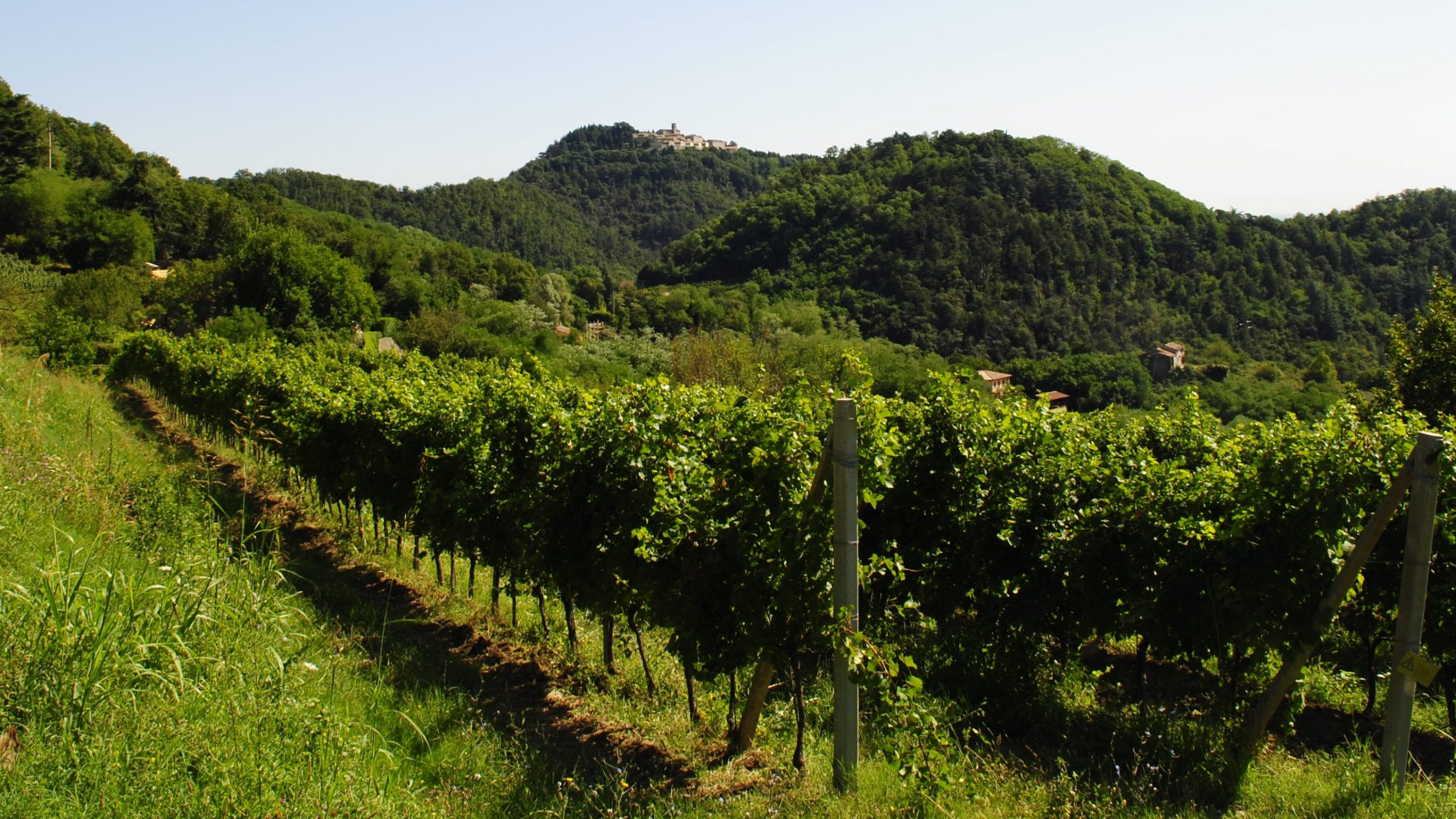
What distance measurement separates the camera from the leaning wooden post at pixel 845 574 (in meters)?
3.48

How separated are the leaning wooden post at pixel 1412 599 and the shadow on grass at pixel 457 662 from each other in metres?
3.28

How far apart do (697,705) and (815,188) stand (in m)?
84.3

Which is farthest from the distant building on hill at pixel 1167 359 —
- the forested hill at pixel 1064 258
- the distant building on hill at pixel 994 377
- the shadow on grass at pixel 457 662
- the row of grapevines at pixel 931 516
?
the shadow on grass at pixel 457 662

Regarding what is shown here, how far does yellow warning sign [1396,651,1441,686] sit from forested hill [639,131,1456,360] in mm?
60050

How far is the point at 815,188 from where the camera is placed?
85.8 metres

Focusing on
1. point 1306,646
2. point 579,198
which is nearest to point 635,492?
point 1306,646

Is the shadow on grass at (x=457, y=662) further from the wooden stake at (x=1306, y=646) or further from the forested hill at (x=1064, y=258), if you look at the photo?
the forested hill at (x=1064, y=258)

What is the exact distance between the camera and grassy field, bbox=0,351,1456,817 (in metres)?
2.91

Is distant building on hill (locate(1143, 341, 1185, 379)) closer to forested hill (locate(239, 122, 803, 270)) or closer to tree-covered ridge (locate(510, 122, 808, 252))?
forested hill (locate(239, 122, 803, 270))

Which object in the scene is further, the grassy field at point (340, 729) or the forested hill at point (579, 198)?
the forested hill at point (579, 198)

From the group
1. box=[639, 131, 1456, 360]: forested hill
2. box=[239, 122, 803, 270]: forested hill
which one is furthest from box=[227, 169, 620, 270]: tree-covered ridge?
box=[639, 131, 1456, 360]: forested hill

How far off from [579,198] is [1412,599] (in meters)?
156

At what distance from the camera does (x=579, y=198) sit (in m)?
151

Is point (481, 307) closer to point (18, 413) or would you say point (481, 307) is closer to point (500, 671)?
point (18, 413)
